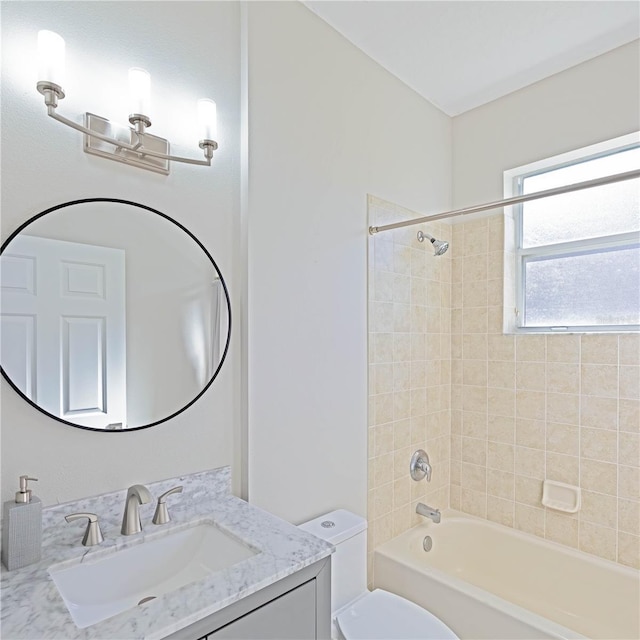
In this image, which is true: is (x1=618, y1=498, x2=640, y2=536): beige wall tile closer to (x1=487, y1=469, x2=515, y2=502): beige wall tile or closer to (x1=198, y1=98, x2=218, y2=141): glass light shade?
(x1=487, y1=469, x2=515, y2=502): beige wall tile

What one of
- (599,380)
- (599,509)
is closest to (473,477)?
(599,509)

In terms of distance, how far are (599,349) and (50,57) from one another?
2.40 meters

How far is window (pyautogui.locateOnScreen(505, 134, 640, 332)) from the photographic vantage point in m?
2.17

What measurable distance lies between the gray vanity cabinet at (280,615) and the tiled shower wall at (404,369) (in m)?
0.98

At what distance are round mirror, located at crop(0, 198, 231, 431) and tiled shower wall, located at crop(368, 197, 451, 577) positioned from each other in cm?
94

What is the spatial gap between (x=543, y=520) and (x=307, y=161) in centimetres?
214

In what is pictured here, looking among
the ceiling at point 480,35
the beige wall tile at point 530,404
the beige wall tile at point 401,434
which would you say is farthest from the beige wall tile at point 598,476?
the ceiling at point 480,35

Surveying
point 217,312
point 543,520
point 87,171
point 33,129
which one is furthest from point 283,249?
point 543,520

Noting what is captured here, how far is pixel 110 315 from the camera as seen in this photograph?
1339 mm

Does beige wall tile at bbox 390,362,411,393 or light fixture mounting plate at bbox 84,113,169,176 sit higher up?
light fixture mounting plate at bbox 84,113,169,176

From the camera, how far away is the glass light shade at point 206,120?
1.48 meters

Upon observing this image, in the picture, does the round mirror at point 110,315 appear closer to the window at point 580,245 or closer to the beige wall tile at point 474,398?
the beige wall tile at point 474,398

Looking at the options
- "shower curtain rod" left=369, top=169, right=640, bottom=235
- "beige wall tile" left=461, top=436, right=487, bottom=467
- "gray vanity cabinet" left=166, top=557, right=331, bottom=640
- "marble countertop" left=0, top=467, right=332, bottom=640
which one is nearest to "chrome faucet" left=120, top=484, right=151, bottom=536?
"marble countertop" left=0, top=467, right=332, bottom=640

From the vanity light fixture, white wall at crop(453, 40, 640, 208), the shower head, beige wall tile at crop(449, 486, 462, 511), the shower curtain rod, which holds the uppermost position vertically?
white wall at crop(453, 40, 640, 208)
